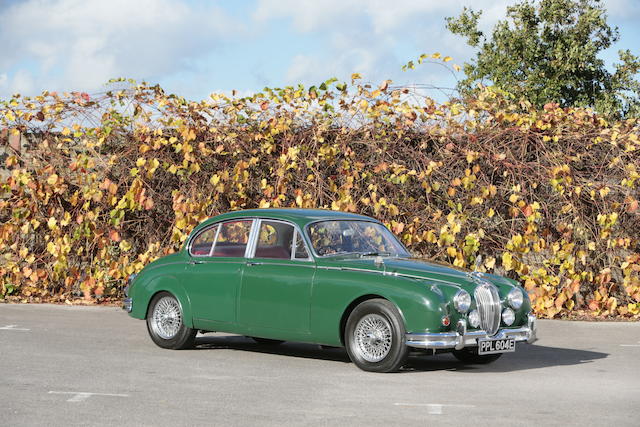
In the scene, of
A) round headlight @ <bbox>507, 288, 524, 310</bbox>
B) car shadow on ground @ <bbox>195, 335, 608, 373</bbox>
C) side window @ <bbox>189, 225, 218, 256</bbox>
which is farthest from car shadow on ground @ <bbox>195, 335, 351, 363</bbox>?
round headlight @ <bbox>507, 288, 524, 310</bbox>

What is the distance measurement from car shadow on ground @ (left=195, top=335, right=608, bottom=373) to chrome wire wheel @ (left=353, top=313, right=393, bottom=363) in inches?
15.1

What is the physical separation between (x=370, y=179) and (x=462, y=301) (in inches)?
236

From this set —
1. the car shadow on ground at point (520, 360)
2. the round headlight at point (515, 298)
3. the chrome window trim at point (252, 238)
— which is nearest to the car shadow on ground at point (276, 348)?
the car shadow on ground at point (520, 360)

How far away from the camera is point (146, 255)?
51.7 ft

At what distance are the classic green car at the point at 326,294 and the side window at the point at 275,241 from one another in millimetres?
13

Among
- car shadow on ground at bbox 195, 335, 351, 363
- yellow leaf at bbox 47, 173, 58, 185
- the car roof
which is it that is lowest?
car shadow on ground at bbox 195, 335, 351, 363

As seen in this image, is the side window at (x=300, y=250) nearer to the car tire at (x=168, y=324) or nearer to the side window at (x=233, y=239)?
the side window at (x=233, y=239)

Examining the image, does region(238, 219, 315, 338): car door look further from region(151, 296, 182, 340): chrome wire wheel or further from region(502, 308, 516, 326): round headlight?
region(502, 308, 516, 326): round headlight

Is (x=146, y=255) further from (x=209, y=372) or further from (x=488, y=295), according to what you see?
(x=488, y=295)

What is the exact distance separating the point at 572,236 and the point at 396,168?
9.14ft

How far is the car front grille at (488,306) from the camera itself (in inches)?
372

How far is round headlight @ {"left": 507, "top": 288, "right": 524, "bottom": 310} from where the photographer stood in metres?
9.81

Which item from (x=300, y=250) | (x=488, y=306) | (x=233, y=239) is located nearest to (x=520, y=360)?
(x=488, y=306)

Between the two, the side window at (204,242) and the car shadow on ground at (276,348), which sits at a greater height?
the side window at (204,242)
